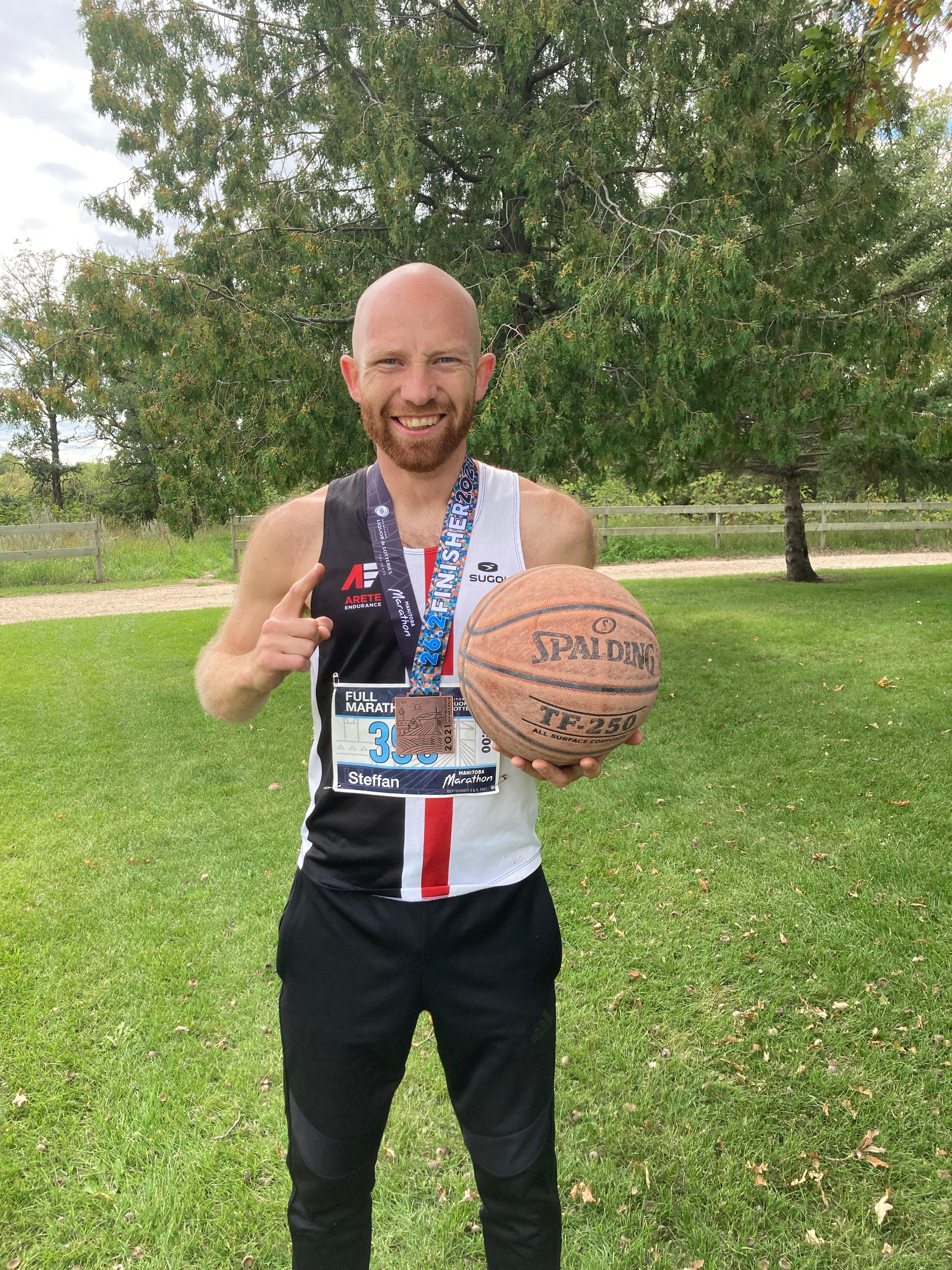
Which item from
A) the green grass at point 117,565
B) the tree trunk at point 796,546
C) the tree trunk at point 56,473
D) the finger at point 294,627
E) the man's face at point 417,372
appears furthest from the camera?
the tree trunk at point 56,473

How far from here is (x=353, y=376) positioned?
7.21 ft

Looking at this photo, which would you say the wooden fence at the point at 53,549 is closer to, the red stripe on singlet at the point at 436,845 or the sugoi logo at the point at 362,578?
the sugoi logo at the point at 362,578

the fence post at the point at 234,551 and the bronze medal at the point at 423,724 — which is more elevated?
the fence post at the point at 234,551

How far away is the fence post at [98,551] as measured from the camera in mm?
21344

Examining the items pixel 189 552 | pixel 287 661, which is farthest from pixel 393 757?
pixel 189 552

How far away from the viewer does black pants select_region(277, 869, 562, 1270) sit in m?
1.94

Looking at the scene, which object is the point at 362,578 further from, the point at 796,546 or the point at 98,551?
the point at 98,551

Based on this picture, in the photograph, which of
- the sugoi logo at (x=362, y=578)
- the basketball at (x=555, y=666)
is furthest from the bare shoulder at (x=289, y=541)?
the basketball at (x=555, y=666)

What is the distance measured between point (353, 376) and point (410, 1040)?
1715 millimetres

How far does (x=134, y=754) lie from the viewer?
786 cm

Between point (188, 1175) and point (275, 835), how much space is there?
3004mm

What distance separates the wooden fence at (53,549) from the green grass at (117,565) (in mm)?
118

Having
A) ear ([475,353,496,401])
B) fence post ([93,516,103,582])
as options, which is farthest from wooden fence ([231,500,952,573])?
ear ([475,353,496,401])

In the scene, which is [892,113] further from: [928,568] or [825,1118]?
[928,568]
